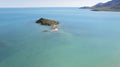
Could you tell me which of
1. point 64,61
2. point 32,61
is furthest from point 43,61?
point 64,61

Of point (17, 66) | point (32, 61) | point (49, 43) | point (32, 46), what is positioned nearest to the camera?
point (17, 66)

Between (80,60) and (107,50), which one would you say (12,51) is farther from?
(107,50)

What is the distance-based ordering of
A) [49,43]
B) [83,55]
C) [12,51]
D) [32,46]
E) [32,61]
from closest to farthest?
1. [32,61]
2. [83,55]
3. [12,51]
4. [32,46]
5. [49,43]

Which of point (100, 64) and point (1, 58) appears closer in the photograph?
point (100, 64)

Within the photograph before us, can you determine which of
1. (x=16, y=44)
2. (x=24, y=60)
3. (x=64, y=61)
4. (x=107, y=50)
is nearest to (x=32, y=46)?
(x=16, y=44)

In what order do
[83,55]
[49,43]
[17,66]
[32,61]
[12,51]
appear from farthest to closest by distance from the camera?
[49,43] < [12,51] < [83,55] < [32,61] < [17,66]

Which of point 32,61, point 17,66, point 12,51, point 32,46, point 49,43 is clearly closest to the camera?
point 17,66

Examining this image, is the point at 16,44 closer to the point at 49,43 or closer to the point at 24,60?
the point at 49,43

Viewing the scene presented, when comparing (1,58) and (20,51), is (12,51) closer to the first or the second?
(20,51)

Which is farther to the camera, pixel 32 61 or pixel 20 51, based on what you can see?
pixel 20 51
